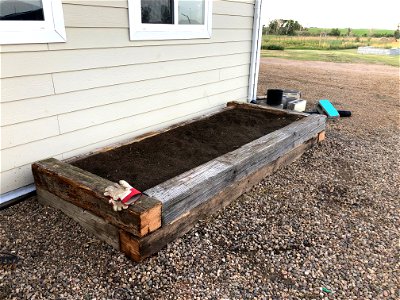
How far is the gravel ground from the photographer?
194 cm

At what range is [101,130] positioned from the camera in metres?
3.17

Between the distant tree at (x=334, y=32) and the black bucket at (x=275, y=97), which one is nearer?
the black bucket at (x=275, y=97)

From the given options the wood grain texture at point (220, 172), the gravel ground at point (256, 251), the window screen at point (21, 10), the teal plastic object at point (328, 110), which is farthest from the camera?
the teal plastic object at point (328, 110)

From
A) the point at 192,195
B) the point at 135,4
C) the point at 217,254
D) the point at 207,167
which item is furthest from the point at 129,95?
the point at 217,254

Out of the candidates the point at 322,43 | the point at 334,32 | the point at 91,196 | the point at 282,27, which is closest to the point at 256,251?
the point at 91,196

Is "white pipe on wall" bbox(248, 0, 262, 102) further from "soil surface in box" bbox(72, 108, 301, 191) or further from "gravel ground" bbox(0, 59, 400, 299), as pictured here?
"gravel ground" bbox(0, 59, 400, 299)

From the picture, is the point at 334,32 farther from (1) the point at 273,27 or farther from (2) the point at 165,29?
(2) the point at 165,29

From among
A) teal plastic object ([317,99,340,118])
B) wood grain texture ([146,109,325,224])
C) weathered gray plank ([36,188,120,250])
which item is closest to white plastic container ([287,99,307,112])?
teal plastic object ([317,99,340,118])

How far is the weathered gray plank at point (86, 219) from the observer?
7.23 feet

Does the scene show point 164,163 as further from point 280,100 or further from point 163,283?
point 280,100

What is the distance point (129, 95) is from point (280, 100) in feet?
9.00

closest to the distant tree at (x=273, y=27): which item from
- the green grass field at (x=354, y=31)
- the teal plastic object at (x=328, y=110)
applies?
the green grass field at (x=354, y=31)

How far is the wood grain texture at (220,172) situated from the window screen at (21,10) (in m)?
1.57

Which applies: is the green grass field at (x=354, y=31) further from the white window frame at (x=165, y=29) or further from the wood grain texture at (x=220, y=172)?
the wood grain texture at (x=220, y=172)
